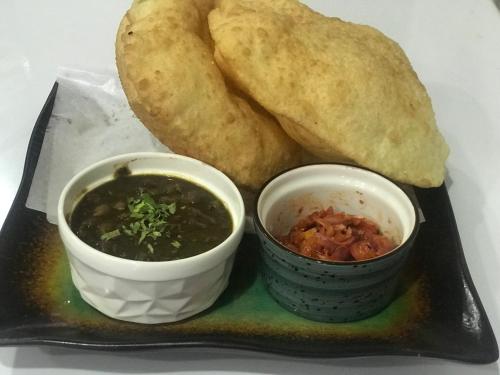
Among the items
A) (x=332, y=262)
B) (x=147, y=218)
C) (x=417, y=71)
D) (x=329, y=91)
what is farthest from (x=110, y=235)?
(x=417, y=71)

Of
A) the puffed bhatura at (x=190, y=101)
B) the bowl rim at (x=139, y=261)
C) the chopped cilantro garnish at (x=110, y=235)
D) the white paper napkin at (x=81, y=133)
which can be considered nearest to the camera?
the bowl rim at (x=139, y=261)

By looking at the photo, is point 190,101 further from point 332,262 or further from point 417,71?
point 417,71

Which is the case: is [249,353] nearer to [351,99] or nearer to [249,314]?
[249,314]

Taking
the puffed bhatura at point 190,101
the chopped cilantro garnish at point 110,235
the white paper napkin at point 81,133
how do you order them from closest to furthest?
the chopped cilantro garnish at point 110,235 < the puffed bhatura at point 190,101 < the white paper napkin at point 81,133

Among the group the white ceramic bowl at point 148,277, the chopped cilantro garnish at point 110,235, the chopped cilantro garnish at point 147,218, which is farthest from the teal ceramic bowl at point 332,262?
the chopped cilantro garnish at point 110,235

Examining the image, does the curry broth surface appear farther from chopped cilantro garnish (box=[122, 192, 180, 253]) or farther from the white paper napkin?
the white paper napkin

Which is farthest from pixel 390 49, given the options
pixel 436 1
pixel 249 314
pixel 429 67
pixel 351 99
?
pixel 436 1

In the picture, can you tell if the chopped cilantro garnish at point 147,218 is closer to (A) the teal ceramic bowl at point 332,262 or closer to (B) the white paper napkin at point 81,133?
(A) the teal ceramic bowl at point 332,262
